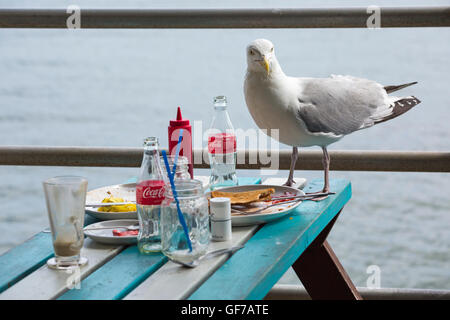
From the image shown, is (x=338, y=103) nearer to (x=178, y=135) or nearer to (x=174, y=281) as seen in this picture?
(x=178, y=135)

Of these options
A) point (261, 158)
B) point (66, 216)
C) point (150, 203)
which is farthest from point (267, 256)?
point (261, 158)

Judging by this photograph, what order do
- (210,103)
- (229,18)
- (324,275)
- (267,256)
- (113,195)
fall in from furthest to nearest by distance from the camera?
(210,103), (229,18), (324,275), (113,195), (267,256)

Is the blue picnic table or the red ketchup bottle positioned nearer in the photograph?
the blue picnic table

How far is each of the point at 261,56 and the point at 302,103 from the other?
15cm

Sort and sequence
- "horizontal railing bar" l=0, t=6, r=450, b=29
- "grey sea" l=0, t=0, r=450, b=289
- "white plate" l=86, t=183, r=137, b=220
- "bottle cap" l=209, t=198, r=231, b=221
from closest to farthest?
"bottle cap" l=209, t=198, r=231, b=221
"white plate" l=86, t=183, r=137, b=220
"horizontal railing bar" l=0, t=6, r=450, b=29
"grey sea" l=0, t=0, r=450, b=289

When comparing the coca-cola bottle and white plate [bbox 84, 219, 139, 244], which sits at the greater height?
the coca-cola bottle

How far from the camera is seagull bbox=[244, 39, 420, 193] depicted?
5.04 feet

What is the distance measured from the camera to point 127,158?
2025 millimetres

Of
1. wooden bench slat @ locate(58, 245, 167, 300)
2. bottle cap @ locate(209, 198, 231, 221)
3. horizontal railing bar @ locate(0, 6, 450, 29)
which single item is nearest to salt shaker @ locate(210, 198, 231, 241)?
bottle cap @ locate(209, 198, 231, 221)

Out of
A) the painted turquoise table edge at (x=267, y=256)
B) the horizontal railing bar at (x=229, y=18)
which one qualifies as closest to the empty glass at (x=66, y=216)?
the painted turquoise table edge at (x=267, y=256)

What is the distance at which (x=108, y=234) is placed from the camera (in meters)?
1.31

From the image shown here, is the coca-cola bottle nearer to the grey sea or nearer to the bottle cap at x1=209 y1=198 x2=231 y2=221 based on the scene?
the bottle cap at x1=209 y1=198 x2=231 y2=221

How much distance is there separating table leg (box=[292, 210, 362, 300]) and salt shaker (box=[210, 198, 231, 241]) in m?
0.46
